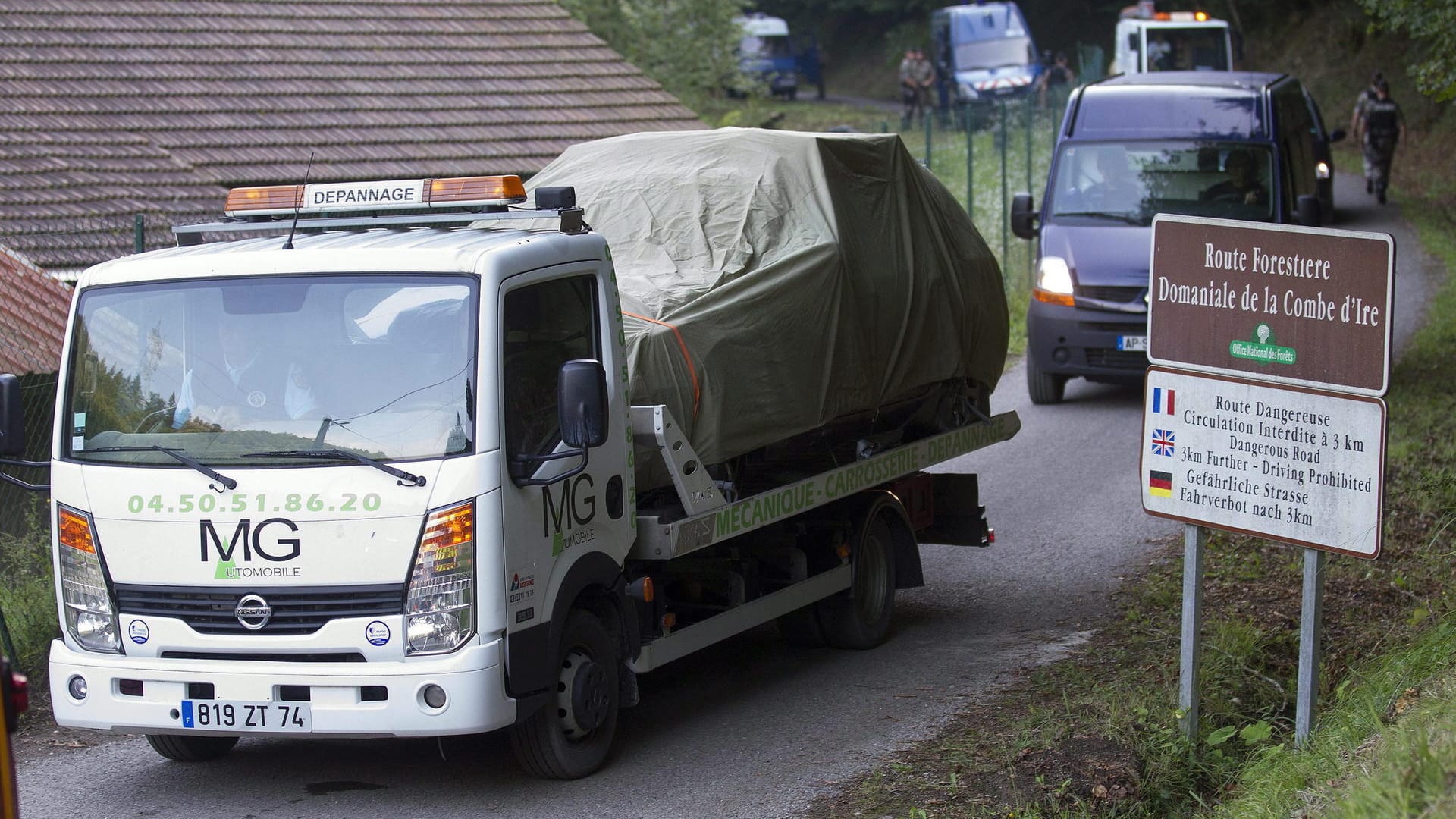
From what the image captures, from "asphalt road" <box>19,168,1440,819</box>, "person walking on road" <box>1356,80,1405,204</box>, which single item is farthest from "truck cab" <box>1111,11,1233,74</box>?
"asphalt road" <box>19,168,1440,819</box>

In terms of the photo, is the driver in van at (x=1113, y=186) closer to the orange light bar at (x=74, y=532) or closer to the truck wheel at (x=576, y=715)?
the truck wheel at (x=576, y=715)

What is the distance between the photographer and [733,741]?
6.51 meters

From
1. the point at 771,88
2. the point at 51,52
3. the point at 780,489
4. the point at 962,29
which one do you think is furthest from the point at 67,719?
the point at 771,88

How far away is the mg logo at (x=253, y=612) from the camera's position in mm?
5371

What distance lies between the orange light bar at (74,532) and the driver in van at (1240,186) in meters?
10.8

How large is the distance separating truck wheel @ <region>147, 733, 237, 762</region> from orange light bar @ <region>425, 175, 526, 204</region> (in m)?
2.32

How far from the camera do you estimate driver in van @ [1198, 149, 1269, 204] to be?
45.4 ft

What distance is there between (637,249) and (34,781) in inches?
136

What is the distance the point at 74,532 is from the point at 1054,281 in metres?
9.85

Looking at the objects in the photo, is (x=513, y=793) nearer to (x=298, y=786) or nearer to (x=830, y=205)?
(x=298, y=786)

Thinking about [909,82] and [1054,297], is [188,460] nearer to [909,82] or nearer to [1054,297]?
[1054,297]

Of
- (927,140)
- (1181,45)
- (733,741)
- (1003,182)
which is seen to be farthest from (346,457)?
(1181,45)

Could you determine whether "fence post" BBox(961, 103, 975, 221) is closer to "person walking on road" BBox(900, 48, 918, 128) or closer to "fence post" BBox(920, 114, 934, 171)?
"fence post" BBox(920, 114, 934, 171)

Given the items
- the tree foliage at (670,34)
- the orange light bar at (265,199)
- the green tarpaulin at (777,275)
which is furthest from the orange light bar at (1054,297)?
the tree foliage at (670,34)
